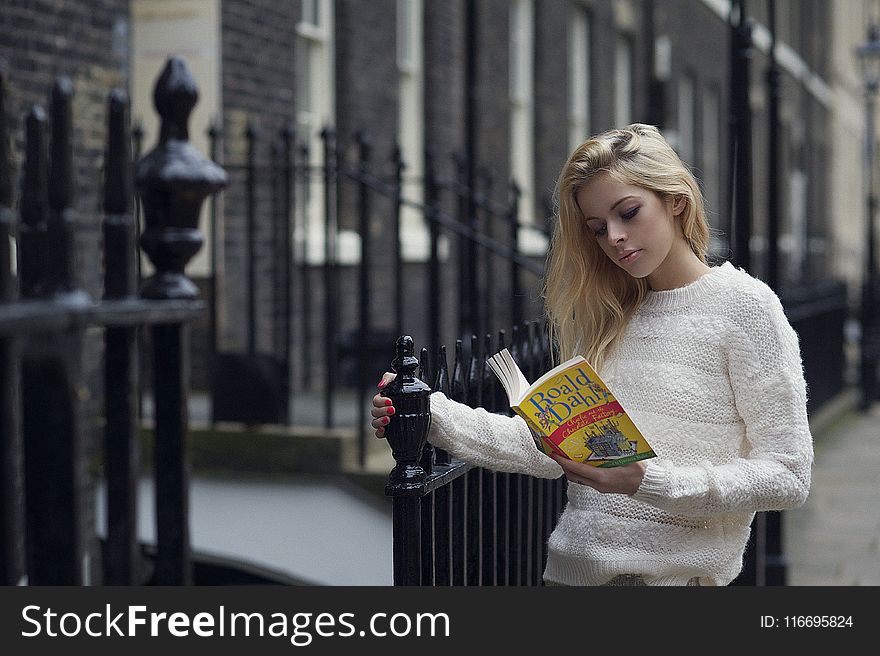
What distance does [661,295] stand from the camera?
2.60 m

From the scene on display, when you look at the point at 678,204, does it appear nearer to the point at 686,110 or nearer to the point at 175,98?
the point at 175,98

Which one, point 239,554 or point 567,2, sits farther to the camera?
point 567,2

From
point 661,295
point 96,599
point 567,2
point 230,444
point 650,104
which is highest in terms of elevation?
point 567,2

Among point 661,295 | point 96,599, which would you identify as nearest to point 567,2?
point 661,295

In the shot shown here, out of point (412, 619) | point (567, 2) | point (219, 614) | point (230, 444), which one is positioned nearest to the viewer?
point (219, 614)

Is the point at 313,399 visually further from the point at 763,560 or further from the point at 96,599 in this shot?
the point at 96,599

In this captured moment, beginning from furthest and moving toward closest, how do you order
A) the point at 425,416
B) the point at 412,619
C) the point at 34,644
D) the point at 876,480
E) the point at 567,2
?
the point at 567,2 < the point at 876,480 < the point at 425,416 < the point at 412,619 < the point at 34,644

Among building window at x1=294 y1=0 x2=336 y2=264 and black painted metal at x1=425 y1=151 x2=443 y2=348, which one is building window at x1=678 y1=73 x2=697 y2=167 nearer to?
building window at x1=294 y1=0 x2=336 y2=264

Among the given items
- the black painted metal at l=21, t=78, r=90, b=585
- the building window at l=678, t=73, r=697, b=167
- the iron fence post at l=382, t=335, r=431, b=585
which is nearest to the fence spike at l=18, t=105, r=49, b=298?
the black painted metal at l=21, t=78, r=90, b=585

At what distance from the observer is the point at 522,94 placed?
13.4m

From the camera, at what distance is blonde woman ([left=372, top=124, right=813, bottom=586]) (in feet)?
7.85

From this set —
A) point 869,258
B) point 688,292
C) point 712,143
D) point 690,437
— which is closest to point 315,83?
point 688,292

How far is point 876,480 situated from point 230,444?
562 cm

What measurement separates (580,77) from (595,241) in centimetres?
1303
